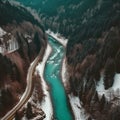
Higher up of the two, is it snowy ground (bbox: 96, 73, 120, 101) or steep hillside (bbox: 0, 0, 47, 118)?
steep hillside (bbox: 0, 0, 47, 118)

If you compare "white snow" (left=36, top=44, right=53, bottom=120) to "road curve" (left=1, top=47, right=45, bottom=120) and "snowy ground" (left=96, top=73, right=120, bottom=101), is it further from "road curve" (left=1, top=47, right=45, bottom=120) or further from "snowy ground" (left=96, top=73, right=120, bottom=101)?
"snowy ground" (left=96, top=73, right=120, bottom=101)

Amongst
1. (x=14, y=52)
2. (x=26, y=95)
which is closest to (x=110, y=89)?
(x=26, y=95)

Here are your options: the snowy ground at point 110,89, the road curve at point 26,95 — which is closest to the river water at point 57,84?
the road curve at point 26,95


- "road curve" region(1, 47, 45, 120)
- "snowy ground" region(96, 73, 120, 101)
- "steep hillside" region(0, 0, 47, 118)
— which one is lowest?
"snowy ground" region(96, 73, 120, 101)

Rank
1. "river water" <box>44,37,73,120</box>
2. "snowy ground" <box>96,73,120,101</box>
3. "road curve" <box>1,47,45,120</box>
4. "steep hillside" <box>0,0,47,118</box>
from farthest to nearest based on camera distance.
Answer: "steep hillside" <box>0,0,47,118</box> < "river water" <box>44,37,73,120</box> < "snowy ground" <box>96,73,120,101</box> < "road curve" <box>1,47,45,120</box>

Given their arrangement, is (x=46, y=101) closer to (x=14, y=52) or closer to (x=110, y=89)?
(x=110, y=89)

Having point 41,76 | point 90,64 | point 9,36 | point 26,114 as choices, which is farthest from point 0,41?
point 26,114

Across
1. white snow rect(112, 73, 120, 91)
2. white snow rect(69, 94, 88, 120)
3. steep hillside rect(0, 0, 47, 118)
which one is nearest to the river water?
white snow rect(69, 94, 88, 120)
